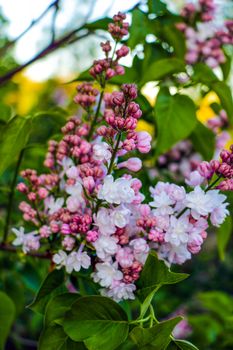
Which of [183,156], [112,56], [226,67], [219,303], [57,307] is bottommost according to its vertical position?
[219,303]

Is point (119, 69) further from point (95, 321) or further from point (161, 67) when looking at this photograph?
point (95, 321)

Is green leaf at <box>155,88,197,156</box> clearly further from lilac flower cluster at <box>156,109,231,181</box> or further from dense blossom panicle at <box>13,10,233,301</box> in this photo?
lilac flower cluster at <box>156,109,231,181</box>

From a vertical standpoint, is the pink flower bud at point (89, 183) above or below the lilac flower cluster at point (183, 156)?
above

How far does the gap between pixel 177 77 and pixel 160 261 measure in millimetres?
671

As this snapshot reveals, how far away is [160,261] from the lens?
0.70m

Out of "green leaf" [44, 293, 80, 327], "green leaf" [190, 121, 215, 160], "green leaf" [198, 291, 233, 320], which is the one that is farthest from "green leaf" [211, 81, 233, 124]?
"green leaf" [198, 291, 233, 320]

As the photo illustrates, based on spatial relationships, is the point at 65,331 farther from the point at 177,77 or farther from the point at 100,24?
the point at 177,77

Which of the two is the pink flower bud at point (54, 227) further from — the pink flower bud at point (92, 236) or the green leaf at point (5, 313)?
the green leaf at point (5, 313)

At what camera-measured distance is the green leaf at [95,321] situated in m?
0.70

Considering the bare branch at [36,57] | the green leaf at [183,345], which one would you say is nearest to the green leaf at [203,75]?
the bare branch at [36,57]

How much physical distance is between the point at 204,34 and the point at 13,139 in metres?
0.59

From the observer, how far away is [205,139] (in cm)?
121

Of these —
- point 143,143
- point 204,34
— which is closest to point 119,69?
point 143,143

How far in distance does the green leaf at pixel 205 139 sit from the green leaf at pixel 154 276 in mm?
491
